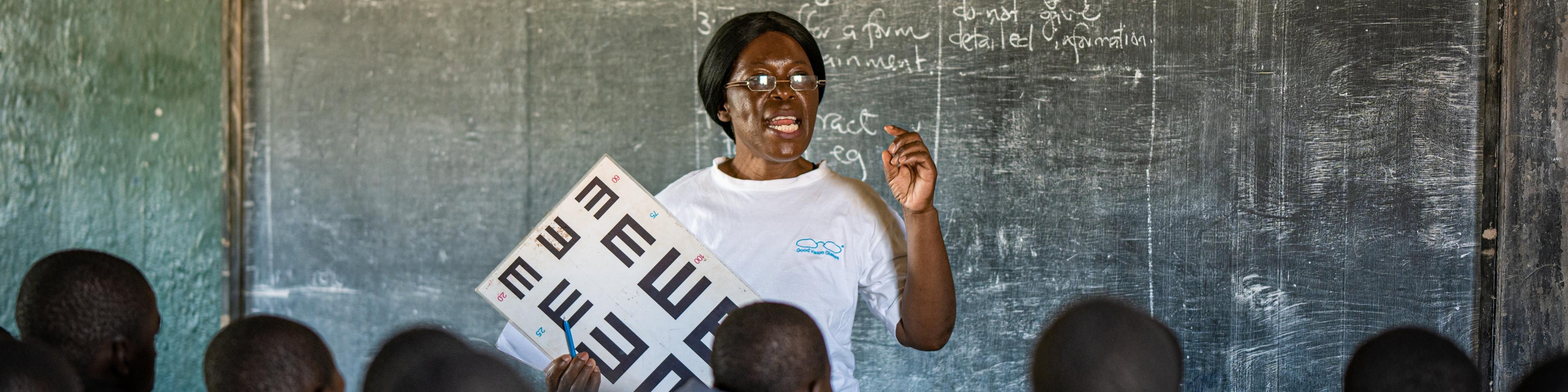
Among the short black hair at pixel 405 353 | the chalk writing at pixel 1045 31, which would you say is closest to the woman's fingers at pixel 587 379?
the short black hair at pixel 405 353

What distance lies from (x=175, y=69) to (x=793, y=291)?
2.15m

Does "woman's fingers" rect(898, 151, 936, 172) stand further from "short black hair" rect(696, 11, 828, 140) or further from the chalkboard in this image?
the chalkboard

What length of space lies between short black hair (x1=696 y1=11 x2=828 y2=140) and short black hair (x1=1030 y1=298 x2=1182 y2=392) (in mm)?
639

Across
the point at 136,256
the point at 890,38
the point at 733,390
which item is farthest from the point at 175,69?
the point at 733,390

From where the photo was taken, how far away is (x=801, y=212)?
1508 millimetres

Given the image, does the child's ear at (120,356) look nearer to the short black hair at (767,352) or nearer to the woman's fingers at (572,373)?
the woman's fingers at (572,373)

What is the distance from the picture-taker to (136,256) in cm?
265

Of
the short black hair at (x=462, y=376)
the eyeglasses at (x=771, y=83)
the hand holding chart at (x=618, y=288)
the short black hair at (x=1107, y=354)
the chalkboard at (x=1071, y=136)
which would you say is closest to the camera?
the short black hair at (x=462, y=376)

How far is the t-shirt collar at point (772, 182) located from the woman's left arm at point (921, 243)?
0.51ft

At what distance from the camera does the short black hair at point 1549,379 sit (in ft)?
3.10

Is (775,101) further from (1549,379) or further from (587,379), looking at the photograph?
(1549,379)

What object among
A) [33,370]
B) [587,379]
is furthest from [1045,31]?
[33,370]

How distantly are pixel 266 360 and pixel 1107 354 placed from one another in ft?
3.00

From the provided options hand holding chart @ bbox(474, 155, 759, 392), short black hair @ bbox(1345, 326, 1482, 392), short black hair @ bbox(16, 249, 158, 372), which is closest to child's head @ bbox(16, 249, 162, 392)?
short black hair @ bbox(16, 249, 158, 372)
